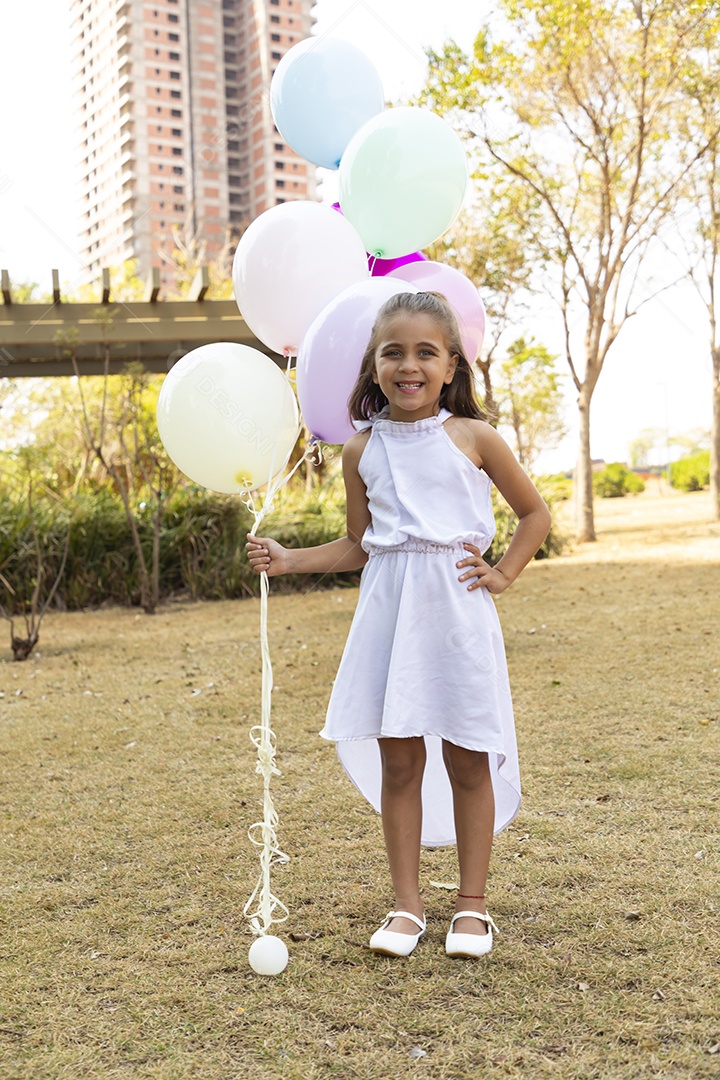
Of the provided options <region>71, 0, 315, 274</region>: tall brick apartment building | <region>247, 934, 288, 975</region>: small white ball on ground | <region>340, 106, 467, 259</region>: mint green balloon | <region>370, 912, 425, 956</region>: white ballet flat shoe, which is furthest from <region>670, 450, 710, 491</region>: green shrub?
<region>71, 0, 315, 274</region>: tall brick apartment building

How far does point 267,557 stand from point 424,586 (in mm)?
379

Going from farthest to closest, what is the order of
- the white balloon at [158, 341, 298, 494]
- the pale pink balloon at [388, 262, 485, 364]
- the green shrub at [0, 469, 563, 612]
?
the green shrub at [0, 469, 563, 612], the pale pink balloon at [388, 262, 485, 364], the white balloon at [158, 341, 298, 494]

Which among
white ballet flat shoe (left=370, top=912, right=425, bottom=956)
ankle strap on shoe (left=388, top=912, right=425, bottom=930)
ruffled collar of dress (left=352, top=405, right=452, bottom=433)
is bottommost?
white ballet flat shoe (left=370, top=912, right=425, bottom=956)

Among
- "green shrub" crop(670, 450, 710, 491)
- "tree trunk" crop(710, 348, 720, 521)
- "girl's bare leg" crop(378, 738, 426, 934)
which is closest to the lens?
"girl's bare leg" crop(378, 738, 426, 934)

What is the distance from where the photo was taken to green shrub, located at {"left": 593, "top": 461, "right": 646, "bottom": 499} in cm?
2711

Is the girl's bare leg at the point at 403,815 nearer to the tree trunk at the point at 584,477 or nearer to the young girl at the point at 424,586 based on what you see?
the young girl at the point at 424,586

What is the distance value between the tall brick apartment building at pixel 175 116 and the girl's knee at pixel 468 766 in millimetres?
63732


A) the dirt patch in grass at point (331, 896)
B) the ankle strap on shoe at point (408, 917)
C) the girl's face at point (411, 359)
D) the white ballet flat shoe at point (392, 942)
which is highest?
the girl's face at point (411, 359)

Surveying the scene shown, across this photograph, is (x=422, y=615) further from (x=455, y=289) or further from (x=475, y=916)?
(x=455, y=289)

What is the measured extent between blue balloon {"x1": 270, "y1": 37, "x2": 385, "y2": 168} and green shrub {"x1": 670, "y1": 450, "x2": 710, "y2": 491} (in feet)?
76.0

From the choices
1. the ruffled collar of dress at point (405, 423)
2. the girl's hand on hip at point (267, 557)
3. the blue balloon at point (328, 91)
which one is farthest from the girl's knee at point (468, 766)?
the blue balloon at point (328, 91)

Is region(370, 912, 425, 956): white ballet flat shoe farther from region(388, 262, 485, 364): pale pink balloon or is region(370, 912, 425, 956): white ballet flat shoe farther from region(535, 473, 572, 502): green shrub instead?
region(535, 473, 572, 502): green shrub

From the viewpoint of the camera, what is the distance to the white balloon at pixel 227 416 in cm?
239

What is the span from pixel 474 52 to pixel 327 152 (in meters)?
9.88
